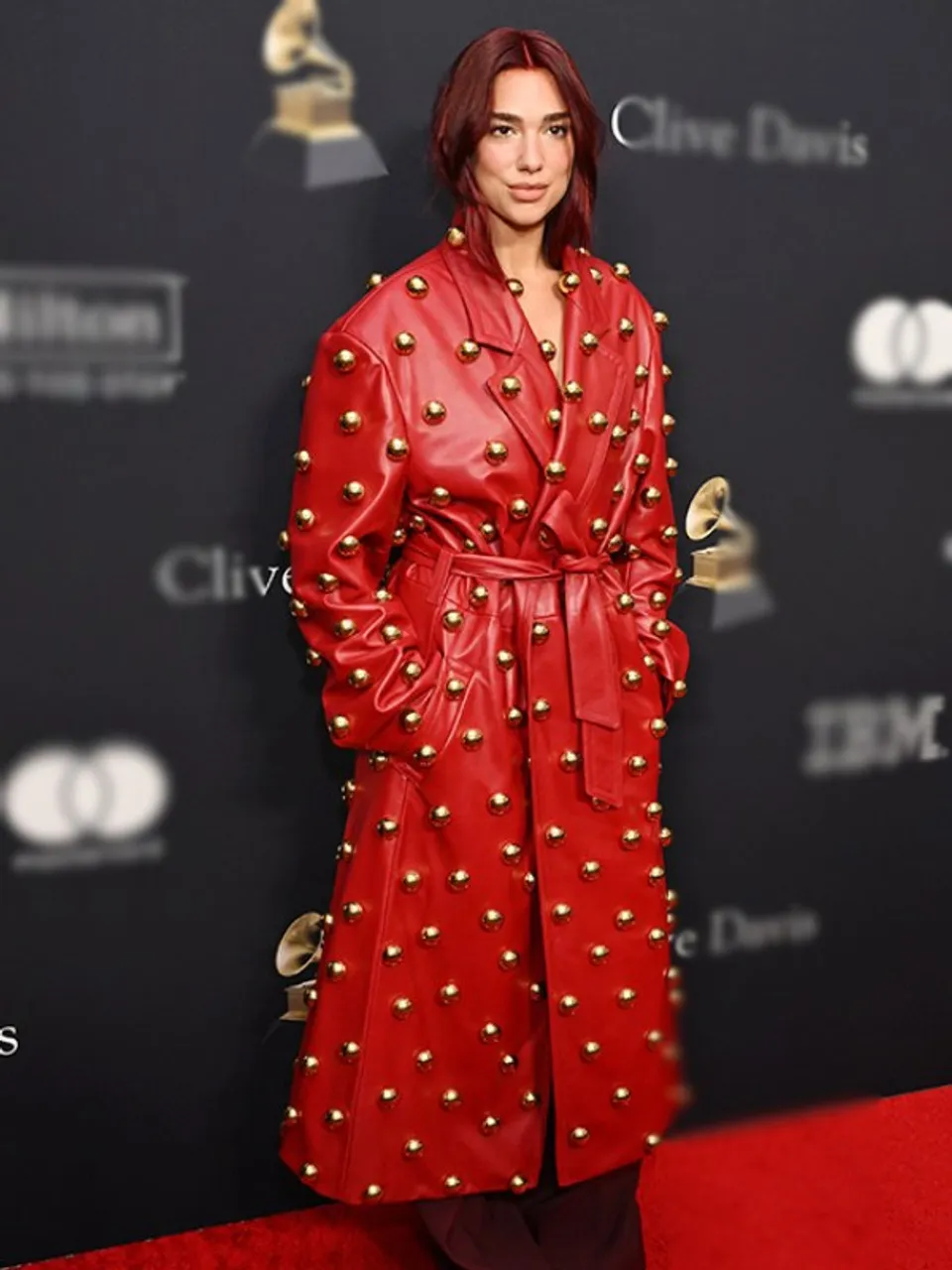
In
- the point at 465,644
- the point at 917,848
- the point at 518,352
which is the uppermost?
the point at 518,352

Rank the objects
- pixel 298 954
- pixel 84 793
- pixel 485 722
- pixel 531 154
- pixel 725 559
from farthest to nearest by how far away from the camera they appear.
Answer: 1. pixel 725 559
2. pixel 298 954
3. pixel 84 793
4. pixel 485 722
5. pixel 531 154

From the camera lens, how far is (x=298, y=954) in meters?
2.27

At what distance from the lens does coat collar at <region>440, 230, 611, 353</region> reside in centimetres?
181

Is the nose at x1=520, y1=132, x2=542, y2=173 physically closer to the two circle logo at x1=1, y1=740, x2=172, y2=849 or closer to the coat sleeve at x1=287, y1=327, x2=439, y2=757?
the coat sleeve at x1=287, y1=327, x2=439, y2=757

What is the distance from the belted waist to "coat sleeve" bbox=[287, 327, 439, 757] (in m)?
0.11

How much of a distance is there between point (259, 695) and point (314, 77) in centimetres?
90

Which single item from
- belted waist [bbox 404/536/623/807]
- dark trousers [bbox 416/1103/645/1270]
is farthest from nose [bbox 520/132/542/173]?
dark trousers [bbox 416/1103/645/1270]

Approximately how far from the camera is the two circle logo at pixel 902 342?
2.40 m

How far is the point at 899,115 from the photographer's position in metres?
2.36

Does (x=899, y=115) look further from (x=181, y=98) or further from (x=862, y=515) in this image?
(x=181, y=98)

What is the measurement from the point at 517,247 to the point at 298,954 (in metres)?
1.14

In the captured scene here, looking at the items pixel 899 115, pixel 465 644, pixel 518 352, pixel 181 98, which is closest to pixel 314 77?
pixel 181 98

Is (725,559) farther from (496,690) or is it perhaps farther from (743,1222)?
(743,1222)

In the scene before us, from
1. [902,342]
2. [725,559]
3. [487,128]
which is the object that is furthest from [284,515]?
[902,342]
